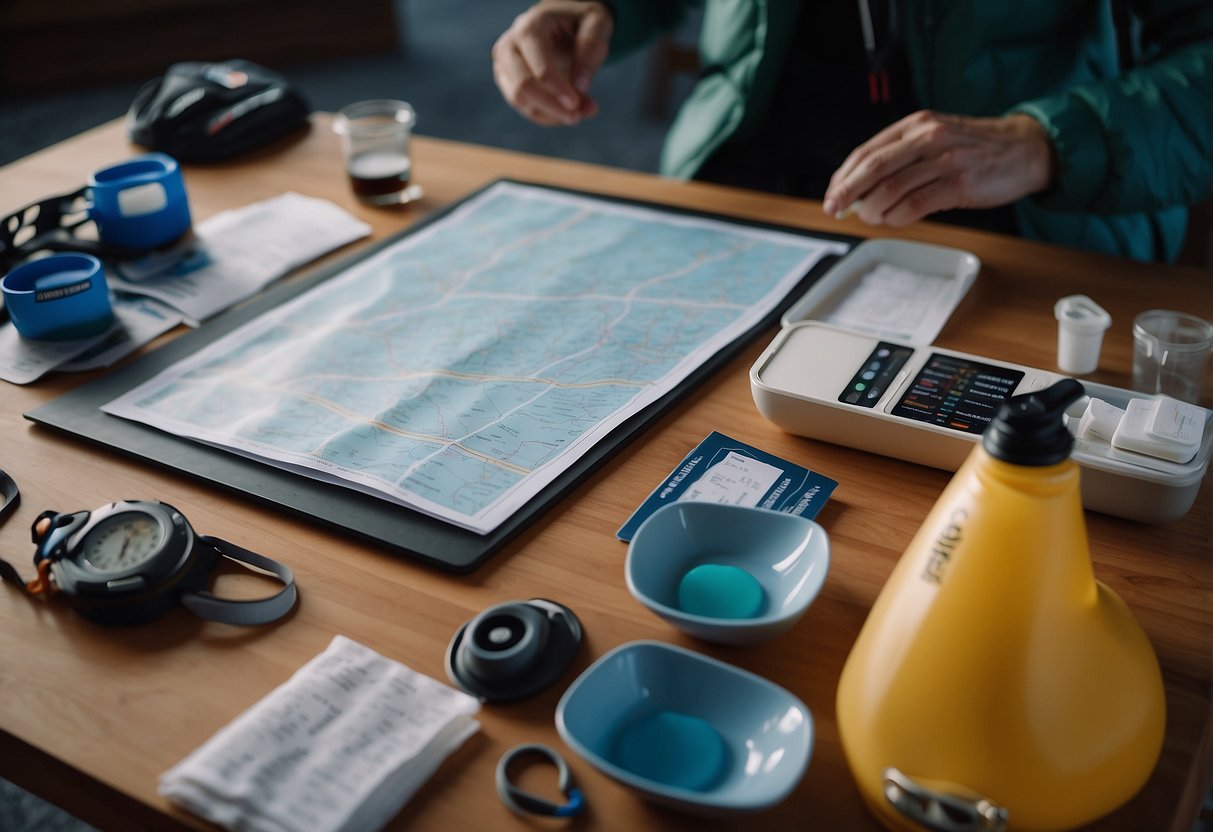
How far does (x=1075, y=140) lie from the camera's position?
38.4 inches

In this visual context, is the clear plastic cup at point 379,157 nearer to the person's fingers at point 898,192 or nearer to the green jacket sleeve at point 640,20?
the green jacket sleeve at point 640,20

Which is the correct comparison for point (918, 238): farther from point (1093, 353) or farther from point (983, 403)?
point (983, 403)

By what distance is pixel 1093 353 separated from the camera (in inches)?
31.9

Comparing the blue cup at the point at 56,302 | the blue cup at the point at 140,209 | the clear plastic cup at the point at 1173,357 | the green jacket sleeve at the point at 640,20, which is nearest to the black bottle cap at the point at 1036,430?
the clear plastic cup at the point at 1173,357

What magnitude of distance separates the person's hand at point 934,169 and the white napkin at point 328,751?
64cm

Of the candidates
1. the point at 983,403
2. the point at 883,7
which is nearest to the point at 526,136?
the point at 883,7

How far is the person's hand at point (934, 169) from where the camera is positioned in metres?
0.94

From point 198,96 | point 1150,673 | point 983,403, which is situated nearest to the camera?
point 1150,673

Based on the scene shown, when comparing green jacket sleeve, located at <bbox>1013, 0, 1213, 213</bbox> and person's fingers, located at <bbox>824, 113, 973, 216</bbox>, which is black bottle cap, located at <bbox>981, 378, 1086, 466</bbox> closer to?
person's fingers, located at <bbox>824, 113, 973, 216</bbox>

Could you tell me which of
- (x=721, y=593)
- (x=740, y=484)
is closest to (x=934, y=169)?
(x=740, y=484)

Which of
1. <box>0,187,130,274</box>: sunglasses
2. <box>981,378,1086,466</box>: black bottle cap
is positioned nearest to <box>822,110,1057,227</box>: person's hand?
<box>981,378,1086,466</box>: black bottle cap

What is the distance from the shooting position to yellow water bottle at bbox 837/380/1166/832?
0.43 meters

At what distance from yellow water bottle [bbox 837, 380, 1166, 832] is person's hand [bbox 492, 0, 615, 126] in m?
0.87

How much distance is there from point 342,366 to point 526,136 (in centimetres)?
262
